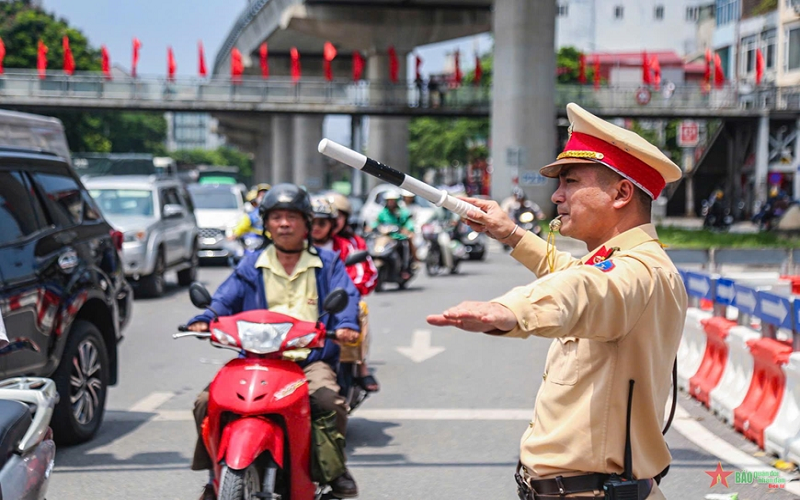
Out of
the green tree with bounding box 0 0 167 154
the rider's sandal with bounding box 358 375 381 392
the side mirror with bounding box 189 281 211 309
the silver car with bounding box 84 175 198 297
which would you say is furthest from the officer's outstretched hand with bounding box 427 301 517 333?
the green tree with bounding box 0 0 167 154

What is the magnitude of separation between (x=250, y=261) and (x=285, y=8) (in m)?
43.9

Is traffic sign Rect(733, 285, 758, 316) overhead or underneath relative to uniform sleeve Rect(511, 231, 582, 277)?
underneath

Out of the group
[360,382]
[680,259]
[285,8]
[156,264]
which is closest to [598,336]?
[360,382]

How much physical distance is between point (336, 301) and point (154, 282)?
12.2m

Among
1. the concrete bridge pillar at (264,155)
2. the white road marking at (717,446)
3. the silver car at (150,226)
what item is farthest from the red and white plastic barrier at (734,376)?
the concrete bridge pillar at (264,155)

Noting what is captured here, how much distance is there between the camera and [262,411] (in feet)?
14.1

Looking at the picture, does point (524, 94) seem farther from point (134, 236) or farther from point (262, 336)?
point (262, 336)

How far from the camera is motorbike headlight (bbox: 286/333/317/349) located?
459 cm

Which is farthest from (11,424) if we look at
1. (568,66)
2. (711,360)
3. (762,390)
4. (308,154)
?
(568,66)

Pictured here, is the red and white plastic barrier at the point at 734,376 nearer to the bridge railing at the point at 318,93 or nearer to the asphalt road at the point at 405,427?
the asphalt road at the point at 405,427

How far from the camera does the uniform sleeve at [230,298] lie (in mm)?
5219

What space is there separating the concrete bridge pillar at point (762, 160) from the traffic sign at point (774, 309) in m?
41.7

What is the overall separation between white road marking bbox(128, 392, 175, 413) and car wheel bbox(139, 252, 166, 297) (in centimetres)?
784

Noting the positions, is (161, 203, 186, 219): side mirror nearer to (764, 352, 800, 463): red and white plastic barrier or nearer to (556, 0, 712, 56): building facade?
(764, 352, 800, 463): red and white plastic barrier
